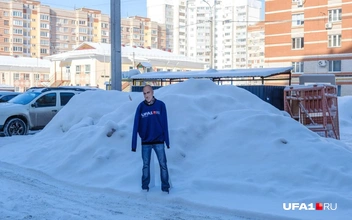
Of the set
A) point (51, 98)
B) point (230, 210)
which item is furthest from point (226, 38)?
point (230, 210)

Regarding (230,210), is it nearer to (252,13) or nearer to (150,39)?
(150,39)

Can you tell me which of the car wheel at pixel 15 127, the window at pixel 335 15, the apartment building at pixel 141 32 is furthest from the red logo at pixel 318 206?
the apartment building at pixel 141 32

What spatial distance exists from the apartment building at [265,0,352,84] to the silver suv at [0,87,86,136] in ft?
149

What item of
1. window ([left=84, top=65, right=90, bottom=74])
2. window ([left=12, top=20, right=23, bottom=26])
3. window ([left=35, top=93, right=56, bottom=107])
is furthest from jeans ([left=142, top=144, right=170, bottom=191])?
window ([left=12, top=20, right=23, bottom=26])

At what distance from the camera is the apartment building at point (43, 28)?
105 meters

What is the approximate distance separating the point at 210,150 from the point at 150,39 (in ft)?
395

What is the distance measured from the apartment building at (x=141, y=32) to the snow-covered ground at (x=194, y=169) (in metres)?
112

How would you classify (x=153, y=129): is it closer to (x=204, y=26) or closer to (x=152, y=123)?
(x=152, y=123)

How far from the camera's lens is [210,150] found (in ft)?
28.9

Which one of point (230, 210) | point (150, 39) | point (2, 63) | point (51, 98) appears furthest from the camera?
point (150, 39)

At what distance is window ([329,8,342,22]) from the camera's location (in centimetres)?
5541

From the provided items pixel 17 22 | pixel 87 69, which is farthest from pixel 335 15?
pixel 17 22

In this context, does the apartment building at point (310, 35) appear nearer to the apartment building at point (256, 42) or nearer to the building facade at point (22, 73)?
the building facade at point (22, 73)

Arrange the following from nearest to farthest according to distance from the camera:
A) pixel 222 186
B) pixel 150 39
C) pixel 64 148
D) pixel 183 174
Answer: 1. pixel 222 186
2. pixel 183 174
3. pixel 64 148
4. pixel 150 39
